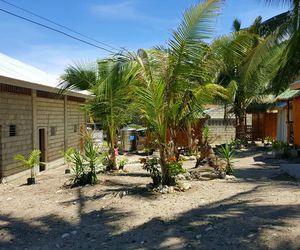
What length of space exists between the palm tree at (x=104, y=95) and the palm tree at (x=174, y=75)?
1.52 m

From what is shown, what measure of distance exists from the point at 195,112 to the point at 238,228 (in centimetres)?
477

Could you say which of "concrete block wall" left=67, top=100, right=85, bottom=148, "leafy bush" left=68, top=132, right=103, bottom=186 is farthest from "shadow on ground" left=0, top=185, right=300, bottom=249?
"concrete block wall" left=67, top=100, right=85, bottom=148

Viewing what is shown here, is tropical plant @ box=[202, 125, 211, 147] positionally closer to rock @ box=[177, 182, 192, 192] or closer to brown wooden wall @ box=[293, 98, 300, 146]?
rock @ box=[177, 182, 192, 192]

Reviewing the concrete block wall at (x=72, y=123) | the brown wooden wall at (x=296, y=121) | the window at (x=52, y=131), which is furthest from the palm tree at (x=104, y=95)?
the brown wooden wall at (x=296, y=121)

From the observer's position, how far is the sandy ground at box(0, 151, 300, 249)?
5.33m

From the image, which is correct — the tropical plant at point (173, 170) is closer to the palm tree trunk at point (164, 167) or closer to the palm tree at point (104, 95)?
the palm tree trunk at point (164, 167)

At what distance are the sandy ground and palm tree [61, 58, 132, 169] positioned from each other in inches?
95.4

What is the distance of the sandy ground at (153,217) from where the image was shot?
17.5 feet

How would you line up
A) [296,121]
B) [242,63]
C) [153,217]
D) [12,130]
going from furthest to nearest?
1. [296,121]
2. [242,63]
3. [12,130]
4. [153,217]

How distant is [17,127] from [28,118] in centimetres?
101

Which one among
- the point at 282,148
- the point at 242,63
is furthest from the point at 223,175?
the point at 282,148

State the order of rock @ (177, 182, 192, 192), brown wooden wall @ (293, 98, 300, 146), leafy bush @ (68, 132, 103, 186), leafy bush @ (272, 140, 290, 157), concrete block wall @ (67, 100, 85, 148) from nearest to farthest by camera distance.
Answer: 1. rock @ (177, 182, 192, 192)
2. leafy bush @ (68, 132, 103, 186)
3. leafy bush @ (272, 140, 290, 157)
4. brown wooden wall @ (293, 98, 300, 146)
5. concrete block wall @ (67, 100, 85, 148)

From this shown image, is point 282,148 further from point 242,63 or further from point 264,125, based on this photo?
point 264,125

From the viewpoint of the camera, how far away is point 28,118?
1421 centimetres
